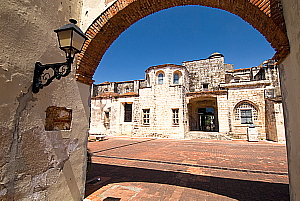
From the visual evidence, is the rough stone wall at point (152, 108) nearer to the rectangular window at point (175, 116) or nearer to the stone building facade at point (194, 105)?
the stone building facade at point (194, 105)

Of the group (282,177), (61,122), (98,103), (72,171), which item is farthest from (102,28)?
(98,103)

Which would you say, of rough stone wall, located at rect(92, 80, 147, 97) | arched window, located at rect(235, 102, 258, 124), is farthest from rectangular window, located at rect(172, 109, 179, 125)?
rough stone wall, located at rect(92, 80, 147, 97)

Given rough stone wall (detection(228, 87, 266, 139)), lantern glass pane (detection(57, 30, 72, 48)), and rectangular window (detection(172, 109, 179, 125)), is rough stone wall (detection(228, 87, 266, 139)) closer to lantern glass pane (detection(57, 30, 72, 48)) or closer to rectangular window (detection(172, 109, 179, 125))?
rectangular window (detection(172, 109, 179, 125))

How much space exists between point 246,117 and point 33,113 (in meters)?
18.0

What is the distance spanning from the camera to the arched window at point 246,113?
632 inches

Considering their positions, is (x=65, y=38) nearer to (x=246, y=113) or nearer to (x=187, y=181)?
(x=187, y=181)

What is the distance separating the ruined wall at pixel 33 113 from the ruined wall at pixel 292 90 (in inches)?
138

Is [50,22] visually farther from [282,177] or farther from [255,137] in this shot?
[255,137]

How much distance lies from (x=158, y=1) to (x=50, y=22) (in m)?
1.94

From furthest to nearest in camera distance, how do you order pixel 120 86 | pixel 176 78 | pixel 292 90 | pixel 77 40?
pixel 120 86
pixel 176 78
pixel 77 40
pixel 292 90

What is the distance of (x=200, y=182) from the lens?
14.6ft

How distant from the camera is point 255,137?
14.4m

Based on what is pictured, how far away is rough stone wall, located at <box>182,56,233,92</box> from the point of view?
76.6 ft

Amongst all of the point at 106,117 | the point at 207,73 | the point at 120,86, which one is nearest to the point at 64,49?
the point at 106,117
